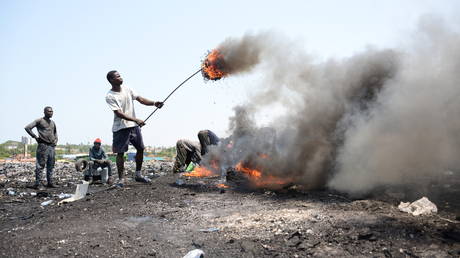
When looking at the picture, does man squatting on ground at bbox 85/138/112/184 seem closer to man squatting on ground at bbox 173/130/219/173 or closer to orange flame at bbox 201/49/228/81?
man squatting on ground at bbox 173/130/219/173

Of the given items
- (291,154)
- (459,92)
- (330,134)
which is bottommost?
(291,154)

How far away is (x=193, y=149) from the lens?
11.2 metres

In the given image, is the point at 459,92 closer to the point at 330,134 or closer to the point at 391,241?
the point at 330,134

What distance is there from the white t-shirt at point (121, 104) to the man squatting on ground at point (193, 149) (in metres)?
3.68

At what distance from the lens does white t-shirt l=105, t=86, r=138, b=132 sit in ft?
23.3

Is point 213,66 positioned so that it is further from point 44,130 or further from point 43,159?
point 43,159

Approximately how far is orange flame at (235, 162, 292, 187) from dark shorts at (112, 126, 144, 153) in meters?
2.47

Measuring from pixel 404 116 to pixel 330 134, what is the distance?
148 centimetres

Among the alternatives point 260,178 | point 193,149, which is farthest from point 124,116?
point 193,149

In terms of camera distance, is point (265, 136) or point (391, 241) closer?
point (391, 241)

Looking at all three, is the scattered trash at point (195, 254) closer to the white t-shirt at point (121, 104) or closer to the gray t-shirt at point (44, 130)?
the white t-shirt at point (121, 104)

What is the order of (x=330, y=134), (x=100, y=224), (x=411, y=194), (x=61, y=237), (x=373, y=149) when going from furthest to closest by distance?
(x=330, y=134)
(x=373, y=149)
(x=411, y=194)
(x=100, y=224)
(x=61, y=237)

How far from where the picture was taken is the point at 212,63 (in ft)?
25.7

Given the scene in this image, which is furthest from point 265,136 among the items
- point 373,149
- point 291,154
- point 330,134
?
point 373,149
